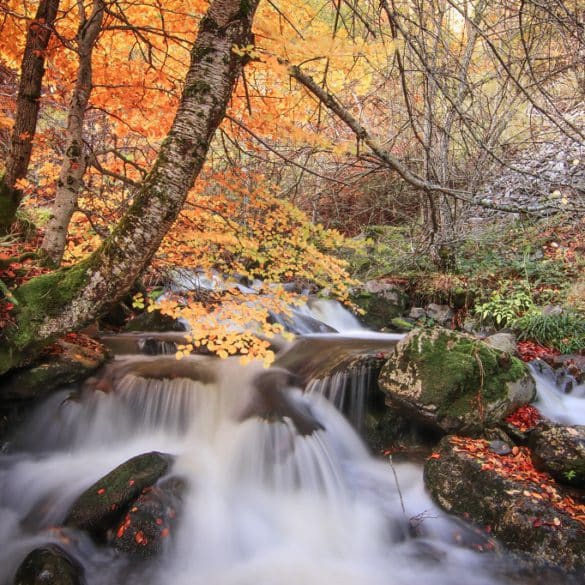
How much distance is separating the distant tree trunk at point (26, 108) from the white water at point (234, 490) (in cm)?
273

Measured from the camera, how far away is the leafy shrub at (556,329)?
6551 mm

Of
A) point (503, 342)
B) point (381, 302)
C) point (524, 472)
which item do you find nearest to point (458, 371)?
point (524, 472)

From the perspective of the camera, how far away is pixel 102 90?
540 cm

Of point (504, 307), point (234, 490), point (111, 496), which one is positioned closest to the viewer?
point (111, 496)

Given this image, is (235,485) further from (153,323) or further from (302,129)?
(153,323)

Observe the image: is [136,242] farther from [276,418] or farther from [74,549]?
[276,418]

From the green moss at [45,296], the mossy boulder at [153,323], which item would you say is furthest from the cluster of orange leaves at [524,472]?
the mossy boulder at [153,323]

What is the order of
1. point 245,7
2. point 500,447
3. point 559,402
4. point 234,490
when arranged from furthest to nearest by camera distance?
point 559,402, point 234,490, point 500,447, point 245,7

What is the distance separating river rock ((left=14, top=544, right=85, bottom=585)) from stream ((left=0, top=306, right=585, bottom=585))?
1.01 ft

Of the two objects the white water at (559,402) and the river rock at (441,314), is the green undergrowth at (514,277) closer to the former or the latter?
the river rock at (441,314)

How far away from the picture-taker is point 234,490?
4586mm

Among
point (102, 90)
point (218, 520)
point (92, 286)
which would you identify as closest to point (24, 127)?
point (102, 90)

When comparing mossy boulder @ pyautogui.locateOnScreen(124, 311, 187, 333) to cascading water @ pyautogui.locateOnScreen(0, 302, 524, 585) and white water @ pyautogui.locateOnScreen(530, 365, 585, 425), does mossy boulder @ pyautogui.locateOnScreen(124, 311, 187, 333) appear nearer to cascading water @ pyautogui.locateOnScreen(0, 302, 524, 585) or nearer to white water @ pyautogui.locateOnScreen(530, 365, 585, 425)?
cascading water @ pyautogui.locateOnScreen(0, 302, 524, 585)

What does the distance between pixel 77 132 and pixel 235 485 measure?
4197mm
